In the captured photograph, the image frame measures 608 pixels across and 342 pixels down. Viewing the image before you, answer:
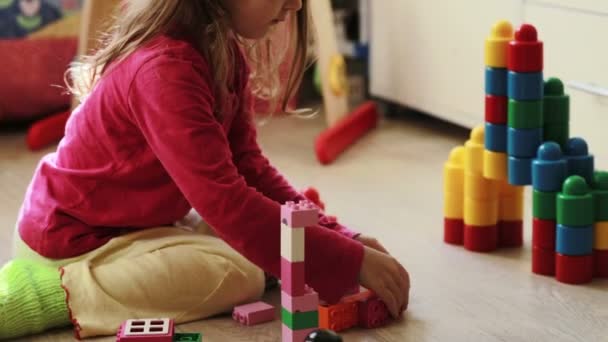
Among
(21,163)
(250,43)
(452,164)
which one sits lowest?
(21,163)

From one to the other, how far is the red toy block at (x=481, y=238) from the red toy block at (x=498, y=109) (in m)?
0.17

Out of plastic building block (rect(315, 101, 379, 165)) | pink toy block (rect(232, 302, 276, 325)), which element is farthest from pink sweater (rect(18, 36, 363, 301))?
plastic building block (rect(315, 101, 379, 165))

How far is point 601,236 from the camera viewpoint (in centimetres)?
134

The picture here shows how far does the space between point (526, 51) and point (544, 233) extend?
0.81ft

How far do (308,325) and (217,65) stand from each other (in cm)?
34

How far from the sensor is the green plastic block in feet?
4.53

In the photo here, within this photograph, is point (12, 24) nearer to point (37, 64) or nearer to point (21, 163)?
point (37, 64)

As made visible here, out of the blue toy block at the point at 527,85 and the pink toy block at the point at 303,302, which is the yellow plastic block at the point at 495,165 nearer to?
the blue toy block at the point at 527,85

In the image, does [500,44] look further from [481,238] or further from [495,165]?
[481,238]

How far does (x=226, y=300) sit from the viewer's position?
49.7 inches

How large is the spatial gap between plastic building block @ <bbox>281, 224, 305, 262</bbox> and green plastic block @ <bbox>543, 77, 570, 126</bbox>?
52 cm

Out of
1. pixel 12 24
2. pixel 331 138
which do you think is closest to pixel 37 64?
pixel 12 24

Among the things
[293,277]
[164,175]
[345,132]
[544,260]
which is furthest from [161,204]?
[345,132]

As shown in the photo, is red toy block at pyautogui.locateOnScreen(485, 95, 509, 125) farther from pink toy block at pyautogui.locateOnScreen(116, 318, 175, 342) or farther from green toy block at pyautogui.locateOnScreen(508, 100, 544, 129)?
pink toy block at pyautogui.locateOnScreen(116, 318, 175, 342)
